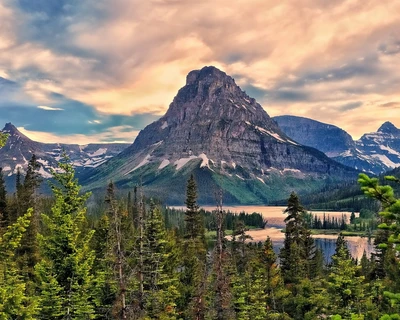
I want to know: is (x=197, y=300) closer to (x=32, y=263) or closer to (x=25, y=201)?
(x=32, y=263)

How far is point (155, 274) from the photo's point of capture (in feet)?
96.4

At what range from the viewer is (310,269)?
193 ft

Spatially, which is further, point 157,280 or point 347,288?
point 347,288

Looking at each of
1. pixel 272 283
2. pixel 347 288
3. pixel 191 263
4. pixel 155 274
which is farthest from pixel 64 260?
pixel 272 283

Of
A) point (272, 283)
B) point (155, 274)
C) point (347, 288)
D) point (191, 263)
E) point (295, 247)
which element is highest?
point (155, 274)

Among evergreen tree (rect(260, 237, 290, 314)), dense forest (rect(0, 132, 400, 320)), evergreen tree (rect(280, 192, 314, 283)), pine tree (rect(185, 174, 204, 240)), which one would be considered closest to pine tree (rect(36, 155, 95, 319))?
dense forest (rect(0, 132, 400, 320))

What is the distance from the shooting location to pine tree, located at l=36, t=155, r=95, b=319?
27969 mm

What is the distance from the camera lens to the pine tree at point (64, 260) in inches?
1101

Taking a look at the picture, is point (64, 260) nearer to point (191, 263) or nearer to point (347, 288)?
point (191, 263)

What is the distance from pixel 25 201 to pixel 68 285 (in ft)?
123

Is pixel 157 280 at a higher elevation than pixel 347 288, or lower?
higher

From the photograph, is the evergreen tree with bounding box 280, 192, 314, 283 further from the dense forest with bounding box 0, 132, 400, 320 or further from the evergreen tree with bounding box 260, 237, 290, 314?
the evergreen tree with bounding box 260, 237, 290, 314

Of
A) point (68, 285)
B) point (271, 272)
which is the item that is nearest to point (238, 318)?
point (271, 272)

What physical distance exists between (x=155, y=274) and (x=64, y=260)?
22.0ft
